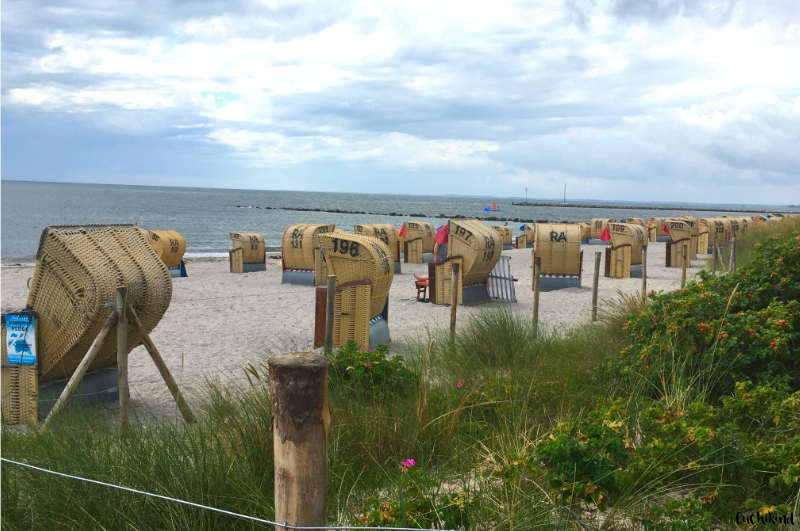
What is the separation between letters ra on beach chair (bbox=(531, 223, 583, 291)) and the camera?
18531mm

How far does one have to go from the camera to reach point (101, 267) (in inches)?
261

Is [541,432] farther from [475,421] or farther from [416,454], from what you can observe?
[416,454]

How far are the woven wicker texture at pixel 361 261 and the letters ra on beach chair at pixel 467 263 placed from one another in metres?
4.67

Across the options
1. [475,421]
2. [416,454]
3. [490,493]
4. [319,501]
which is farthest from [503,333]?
[319,501]

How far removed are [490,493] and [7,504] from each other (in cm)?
274

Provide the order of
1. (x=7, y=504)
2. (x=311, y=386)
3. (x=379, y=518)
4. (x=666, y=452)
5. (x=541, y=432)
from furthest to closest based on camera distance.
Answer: (x=541, y=432), (x=666, y=452), (x=7, y=504), (x=379, y=518), (x=311, y=386)

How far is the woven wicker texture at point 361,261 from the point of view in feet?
34.7

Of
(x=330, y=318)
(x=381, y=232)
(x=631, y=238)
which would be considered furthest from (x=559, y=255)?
(x=330, y=318)

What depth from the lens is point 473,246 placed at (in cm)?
1545

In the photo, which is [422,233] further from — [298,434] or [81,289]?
[298,434]

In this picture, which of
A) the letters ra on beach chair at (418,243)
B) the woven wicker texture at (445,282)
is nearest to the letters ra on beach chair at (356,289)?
the woven wicker texture at (445,282)

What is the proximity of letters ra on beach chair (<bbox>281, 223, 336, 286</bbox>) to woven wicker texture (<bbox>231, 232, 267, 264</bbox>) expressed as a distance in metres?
5.03

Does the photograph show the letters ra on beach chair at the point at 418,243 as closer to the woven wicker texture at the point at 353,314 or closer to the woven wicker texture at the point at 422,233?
the woven wicker texture at the point at 422,233

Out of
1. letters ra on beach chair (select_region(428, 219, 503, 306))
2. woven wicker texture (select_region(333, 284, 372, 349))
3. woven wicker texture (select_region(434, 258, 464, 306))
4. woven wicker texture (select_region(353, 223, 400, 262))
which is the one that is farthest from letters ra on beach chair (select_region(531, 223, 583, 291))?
woven wicker texture (select_region(333, 284, 372, 349))
